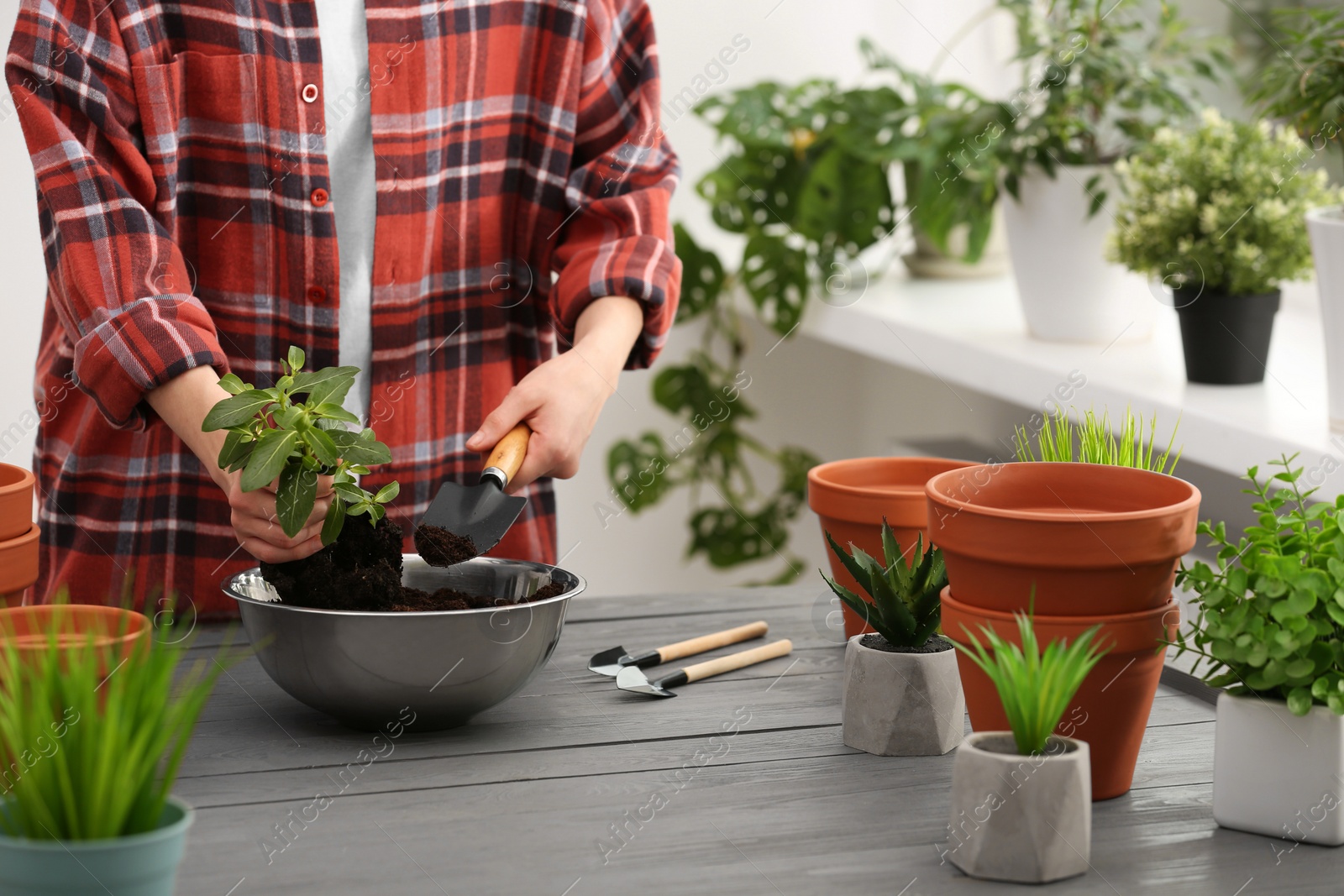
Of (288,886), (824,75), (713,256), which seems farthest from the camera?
(824,75)

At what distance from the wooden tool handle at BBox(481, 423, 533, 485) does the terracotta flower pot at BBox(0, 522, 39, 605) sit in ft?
1.11

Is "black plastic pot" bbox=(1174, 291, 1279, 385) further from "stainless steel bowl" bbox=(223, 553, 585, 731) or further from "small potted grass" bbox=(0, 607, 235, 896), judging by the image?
"small potted grass" bbox=(0, 607, 235, 896)

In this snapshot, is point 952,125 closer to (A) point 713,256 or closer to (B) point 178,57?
(A) point 713,256

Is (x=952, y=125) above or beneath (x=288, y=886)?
above

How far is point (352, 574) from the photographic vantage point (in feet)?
2.96

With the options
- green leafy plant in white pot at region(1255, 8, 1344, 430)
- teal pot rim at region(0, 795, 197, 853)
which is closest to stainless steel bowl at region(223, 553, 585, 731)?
teal pot rim at region(0, 795, 197, 853)

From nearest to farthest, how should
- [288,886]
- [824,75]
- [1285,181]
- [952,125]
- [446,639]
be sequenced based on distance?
1. [288,886]
2. [446,639]
3. [1285,181]
4. [952,125]
5. [824,75]

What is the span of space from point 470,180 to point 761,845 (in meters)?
0.83

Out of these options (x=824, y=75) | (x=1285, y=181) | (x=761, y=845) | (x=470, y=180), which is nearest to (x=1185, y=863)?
(x=761, y=845)

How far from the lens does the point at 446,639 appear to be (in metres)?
0.88

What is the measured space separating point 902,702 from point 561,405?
1.29 feet

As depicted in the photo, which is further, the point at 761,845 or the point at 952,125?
the point at 952,125

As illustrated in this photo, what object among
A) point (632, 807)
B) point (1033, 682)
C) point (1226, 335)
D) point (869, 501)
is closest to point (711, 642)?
point (869, 501)

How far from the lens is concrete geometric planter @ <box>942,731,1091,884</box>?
72cm
